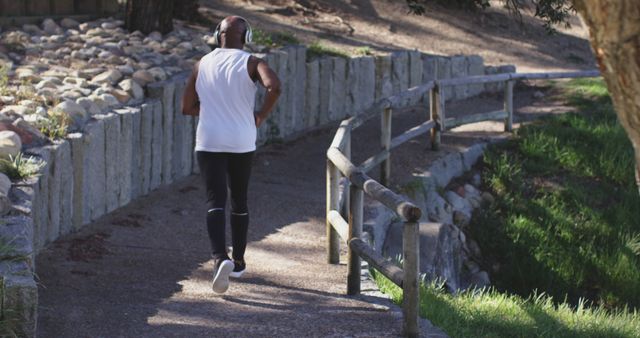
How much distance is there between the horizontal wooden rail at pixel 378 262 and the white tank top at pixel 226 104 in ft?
2.80

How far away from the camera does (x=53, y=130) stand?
837 cm

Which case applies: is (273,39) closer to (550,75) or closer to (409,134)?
(409,134)

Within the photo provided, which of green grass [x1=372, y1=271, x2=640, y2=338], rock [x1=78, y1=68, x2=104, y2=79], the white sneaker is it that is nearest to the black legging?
the white sneaker

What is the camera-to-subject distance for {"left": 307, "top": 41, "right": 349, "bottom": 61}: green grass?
14632 mm

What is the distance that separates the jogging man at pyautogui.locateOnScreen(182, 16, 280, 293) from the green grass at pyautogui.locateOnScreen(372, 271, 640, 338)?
3.87 ft

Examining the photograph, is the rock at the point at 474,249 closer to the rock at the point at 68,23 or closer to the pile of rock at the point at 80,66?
the pile of rock at the point at 80,66

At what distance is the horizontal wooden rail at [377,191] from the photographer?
19.7 ft

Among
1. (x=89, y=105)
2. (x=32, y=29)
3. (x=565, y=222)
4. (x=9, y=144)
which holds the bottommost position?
(x=565, y=222)

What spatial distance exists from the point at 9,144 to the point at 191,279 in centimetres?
147

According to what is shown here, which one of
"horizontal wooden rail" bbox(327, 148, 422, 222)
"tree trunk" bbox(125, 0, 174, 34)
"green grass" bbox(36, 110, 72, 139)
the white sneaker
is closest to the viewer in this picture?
"horizontal wooden rail" bbox(327, 148, 422, 222)

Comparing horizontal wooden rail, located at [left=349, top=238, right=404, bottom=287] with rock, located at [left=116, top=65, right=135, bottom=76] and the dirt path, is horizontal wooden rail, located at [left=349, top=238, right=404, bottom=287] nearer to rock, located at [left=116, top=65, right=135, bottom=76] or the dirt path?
the dirt path

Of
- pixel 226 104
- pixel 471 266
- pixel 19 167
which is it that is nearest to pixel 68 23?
pixel 471 266

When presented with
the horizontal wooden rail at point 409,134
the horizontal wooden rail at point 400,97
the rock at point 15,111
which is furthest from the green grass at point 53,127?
the horizontal wooden rail at point 409,134

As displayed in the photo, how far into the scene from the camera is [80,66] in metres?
10.8
